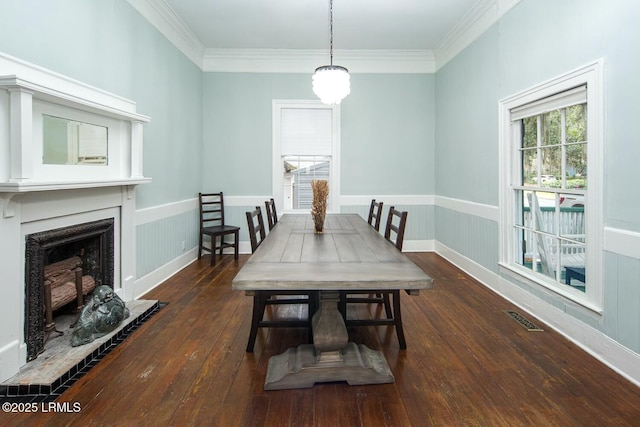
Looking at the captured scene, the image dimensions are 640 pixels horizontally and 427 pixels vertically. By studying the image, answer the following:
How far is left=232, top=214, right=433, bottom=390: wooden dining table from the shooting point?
62.2 inches

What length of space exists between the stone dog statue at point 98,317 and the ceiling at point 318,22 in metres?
3.11

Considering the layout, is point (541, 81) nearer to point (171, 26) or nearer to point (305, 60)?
point (305, 60)

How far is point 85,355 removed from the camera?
2.14 meters

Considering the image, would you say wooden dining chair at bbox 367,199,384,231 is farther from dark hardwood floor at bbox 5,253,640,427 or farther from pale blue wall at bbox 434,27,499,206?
pale blue wall at bbox 434,27,499,206

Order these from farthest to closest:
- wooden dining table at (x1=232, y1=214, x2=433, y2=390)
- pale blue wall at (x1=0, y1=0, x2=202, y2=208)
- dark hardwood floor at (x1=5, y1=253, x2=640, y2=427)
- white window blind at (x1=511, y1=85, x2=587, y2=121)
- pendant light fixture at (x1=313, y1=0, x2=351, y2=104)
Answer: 1. pendant light fixture at (x1=313, y1=0, x2=351, y2=104)
2. white window blind at (x1=511, y1=85, x2=587, y2=121)
3. pale blue wall at (x1=0, y1=0, x2=202, y2=208)
4. dark hardwood floor at (x1=5, y1=253, x2=640, y2=427)
5. wooden dining table at (x1=232, y1=214, x2=433, y2=390)

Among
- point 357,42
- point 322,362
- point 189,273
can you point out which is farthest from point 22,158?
point 357,42

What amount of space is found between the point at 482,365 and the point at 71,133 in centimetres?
312

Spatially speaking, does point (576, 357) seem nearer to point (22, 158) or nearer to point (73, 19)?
point (22, 158)

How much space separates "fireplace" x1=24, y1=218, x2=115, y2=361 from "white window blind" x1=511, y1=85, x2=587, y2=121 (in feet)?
12.2

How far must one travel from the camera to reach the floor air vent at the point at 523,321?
8.84 ft

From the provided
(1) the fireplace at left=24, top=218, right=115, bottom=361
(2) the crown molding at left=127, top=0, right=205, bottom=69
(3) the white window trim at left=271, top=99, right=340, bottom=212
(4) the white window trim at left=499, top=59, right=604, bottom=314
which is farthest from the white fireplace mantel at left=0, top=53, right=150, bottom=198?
(4) the white window trim at left=499, top=59, right=604, bottom=314

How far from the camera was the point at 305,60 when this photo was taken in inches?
208

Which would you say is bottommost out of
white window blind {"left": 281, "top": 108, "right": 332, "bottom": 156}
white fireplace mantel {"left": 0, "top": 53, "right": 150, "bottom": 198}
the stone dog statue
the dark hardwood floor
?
the dark hardwood floor

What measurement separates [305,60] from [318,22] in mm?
1031
